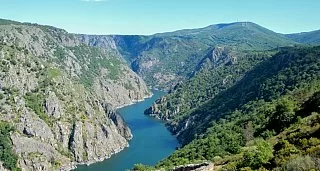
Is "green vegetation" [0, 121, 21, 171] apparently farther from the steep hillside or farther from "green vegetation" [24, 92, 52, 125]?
the steep hillside

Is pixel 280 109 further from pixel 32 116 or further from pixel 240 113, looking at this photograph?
pixel 32 116

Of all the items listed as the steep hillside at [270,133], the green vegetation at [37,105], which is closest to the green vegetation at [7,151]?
the green vegetation at [37,105]

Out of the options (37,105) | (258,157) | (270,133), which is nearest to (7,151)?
(37,105)

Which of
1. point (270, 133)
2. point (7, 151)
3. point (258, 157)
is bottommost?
point (7, 151)

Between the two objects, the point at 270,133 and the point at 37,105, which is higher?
the point at 270,133

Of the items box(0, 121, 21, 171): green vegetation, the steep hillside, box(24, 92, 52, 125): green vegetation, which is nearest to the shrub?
the steep hillside

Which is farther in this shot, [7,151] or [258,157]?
[7,151]

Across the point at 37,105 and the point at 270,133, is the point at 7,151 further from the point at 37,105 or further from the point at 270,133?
the point at 270,133

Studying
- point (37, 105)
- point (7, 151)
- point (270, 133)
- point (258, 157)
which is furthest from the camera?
point (37, 105)

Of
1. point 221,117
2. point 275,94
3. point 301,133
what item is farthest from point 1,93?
point 301,133
